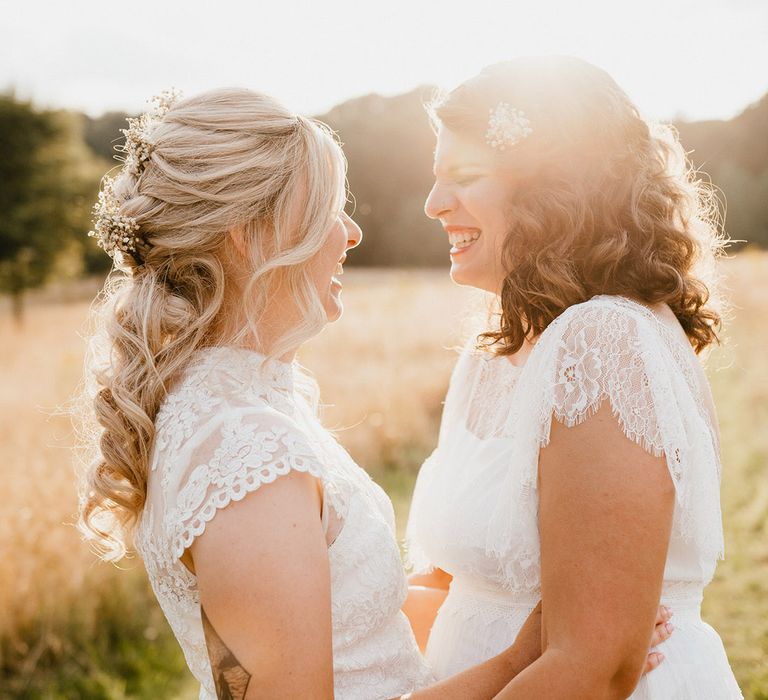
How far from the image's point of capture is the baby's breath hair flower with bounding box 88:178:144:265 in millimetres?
2240

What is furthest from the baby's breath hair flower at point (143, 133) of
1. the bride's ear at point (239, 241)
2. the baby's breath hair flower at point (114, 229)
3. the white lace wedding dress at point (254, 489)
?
the white lace wedding dress at point (254, 489)

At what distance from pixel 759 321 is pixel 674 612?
1458cm

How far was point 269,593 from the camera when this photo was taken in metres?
1.76

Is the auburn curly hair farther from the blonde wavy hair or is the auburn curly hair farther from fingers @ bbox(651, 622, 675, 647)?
fingers @ bbox(651, 622, 675, 647)

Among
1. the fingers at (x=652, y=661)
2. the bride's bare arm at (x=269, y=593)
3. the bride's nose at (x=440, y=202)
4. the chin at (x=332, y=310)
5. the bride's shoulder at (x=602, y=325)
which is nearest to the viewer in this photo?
the bride's bare arm at (x=269, y=593)

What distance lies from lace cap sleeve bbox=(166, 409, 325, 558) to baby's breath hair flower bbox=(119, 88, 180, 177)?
2.81 feet

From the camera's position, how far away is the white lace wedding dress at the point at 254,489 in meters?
1.89

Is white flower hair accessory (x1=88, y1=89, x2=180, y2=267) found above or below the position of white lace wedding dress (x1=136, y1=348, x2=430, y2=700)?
above

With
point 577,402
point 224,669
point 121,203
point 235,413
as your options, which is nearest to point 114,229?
point 121,203

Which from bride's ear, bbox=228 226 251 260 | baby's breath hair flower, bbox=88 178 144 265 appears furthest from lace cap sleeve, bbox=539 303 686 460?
baby's breath hair flower, bbox=88 178 144 265

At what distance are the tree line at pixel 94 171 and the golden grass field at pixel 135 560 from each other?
613 inches

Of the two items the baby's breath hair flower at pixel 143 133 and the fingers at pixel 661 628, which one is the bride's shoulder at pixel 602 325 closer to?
the fingers at pixel 661 628

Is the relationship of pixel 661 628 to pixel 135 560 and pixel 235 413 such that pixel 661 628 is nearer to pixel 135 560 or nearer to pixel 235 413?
pixel 235 413

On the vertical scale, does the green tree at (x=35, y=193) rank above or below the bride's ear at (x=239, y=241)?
below
